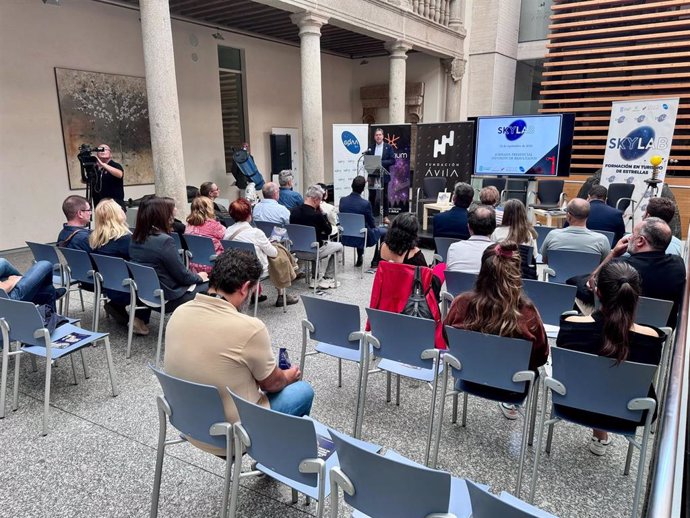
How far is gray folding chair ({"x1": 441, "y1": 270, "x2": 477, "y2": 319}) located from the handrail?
68.0 inches

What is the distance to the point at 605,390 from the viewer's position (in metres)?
1.82

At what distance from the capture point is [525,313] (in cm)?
211

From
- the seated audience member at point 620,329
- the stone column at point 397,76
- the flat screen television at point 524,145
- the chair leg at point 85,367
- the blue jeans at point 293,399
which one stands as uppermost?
the stone column at point 397,76

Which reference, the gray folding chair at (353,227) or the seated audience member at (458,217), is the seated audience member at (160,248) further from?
the seated audience member at (458,217)

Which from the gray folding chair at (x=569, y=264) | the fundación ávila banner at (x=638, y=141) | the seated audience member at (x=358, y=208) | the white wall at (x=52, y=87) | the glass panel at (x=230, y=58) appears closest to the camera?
the gray folding chair at (x=569, y=264)

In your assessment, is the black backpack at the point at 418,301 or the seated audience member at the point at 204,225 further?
the seated audience member at the point at 204,225

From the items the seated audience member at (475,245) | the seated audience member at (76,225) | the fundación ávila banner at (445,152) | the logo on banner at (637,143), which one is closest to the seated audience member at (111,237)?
the seated audience member at (76,225)

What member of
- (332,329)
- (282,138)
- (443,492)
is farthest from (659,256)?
(282,138)

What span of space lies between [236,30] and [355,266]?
6.63 m

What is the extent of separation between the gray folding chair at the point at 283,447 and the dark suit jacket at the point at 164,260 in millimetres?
2047

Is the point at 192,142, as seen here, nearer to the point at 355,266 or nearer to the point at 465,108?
the point at 355,266

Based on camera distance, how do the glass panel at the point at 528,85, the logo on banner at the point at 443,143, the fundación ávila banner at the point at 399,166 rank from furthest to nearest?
the glass panel at the point at 528,85
the fundación ávila banner at the point at 399,166
the logo on banner at the point at 443,143

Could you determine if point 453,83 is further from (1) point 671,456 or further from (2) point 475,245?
(1) point 671,456

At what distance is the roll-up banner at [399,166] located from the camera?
8.45 metres
